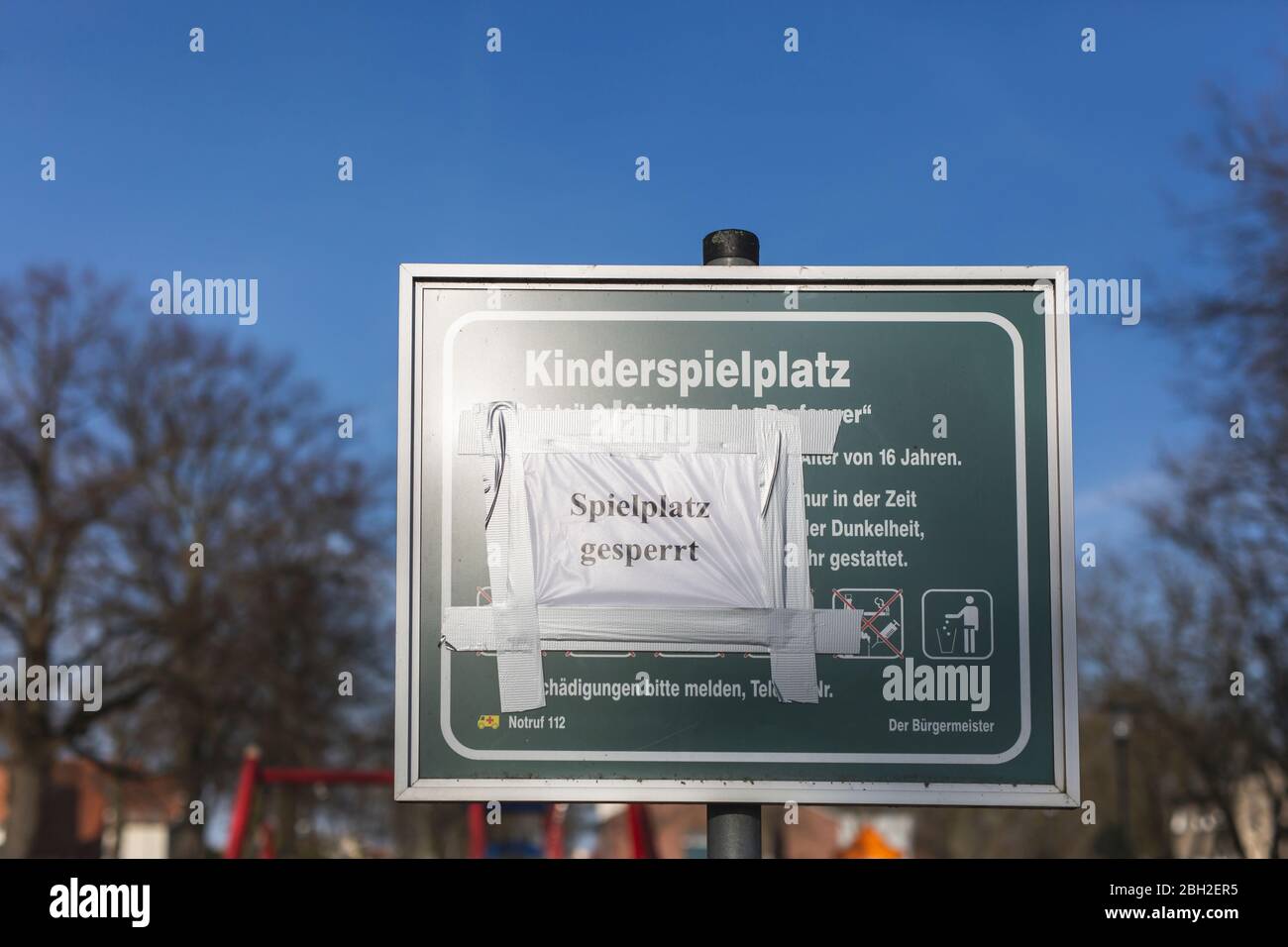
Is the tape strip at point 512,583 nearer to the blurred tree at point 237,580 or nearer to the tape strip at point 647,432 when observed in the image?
the tape strip at point 647,432

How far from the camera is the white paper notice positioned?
14.6 feet

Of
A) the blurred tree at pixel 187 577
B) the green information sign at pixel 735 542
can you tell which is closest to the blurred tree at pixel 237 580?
the blurred tree at pixel 187 577

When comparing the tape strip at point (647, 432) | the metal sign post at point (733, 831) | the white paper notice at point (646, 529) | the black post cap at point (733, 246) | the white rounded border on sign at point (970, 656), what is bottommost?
the metal sign post at point (733, 831)

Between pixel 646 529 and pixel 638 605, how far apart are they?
0.25 m

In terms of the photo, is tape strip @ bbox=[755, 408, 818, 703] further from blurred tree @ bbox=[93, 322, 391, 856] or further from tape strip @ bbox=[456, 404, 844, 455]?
blurred tree @ bbox=[93, 322, 391, 856]

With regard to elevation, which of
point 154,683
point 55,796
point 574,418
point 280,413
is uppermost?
point 280,413

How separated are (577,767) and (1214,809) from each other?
27.9 m

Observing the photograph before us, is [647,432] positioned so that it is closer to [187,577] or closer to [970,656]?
[970,656]

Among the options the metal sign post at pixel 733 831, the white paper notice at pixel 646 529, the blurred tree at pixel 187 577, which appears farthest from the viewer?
the blurred tree at pixel 187 577

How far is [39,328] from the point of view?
→ 28422 millimetres

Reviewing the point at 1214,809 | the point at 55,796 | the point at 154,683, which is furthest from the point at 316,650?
the point at 1214,809

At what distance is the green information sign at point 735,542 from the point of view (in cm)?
438

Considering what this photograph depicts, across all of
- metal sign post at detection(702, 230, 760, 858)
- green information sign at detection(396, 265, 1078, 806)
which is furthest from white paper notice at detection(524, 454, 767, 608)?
metal sign post at detection(702, 230, 760, 858)
